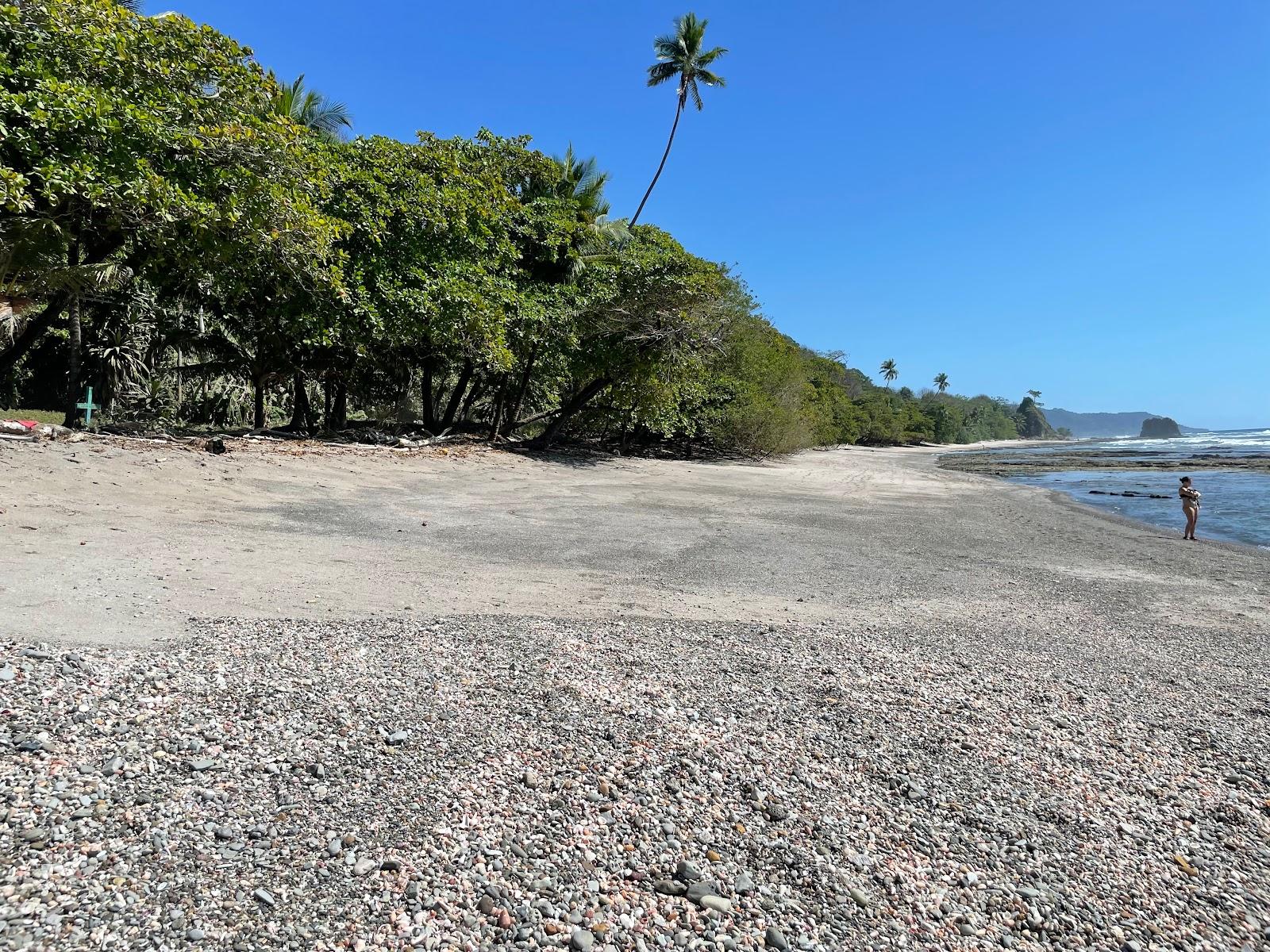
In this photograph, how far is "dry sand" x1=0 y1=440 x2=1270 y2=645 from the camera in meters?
5.21

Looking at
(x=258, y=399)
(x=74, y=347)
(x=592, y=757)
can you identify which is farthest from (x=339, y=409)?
(x=592, y=757)

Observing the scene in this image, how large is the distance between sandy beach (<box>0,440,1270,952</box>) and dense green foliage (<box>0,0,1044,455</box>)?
452 cm

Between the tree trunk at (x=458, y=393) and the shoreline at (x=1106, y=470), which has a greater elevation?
the tree trunk at (x=458, y=393)

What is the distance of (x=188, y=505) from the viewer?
27.6ft

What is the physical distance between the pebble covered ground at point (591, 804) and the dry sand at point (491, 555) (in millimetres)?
1107

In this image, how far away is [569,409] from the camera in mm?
23391

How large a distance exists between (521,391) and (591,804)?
20523 mm

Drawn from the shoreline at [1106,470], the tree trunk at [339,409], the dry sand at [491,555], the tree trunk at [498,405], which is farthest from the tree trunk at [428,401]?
the shoreline at [1106,470]

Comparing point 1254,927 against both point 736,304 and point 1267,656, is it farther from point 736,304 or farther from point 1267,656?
point 736,304

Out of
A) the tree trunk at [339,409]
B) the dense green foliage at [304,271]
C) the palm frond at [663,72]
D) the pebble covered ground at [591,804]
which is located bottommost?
the pebble covered ground at [591,804]

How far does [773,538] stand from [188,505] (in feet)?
26.0

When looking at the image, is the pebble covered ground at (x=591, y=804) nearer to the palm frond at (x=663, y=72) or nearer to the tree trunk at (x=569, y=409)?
the tree trunk at (x=569, y=409)

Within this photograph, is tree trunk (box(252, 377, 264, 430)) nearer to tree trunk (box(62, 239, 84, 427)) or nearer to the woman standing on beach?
tree trunk (box(62, 239, 84, 427))

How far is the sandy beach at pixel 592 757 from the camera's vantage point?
7.50 ft
